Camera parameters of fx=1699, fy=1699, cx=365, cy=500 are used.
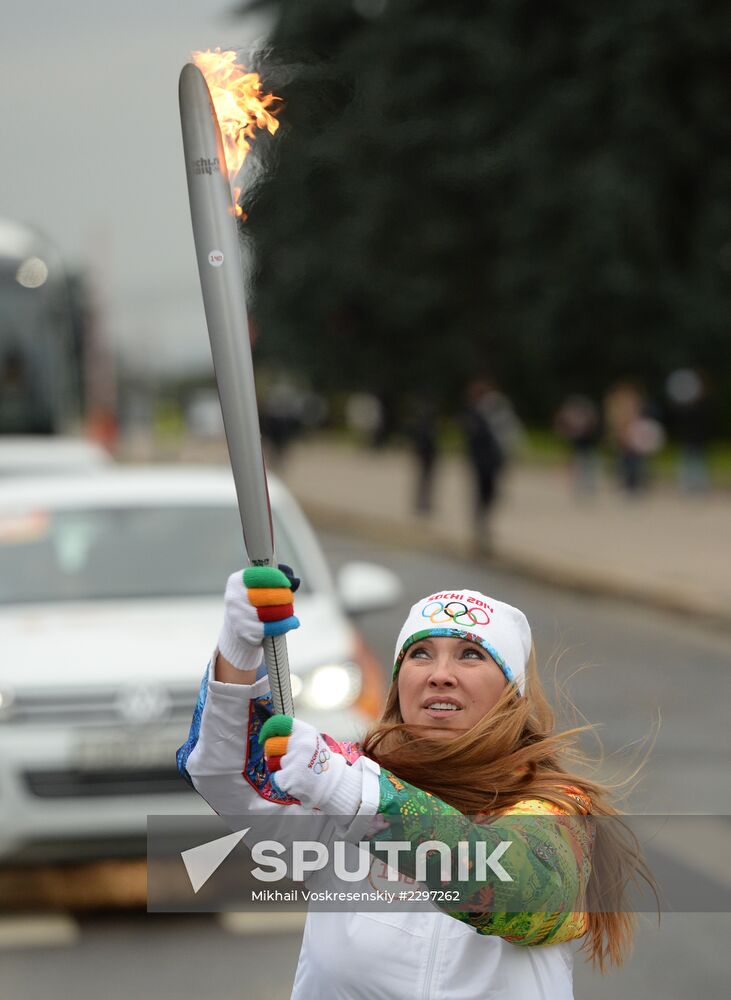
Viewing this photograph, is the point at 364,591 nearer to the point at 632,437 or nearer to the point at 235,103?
the point at 235,103

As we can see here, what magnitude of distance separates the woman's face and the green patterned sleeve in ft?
0.62

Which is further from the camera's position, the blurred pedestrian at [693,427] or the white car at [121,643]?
the blurred pedestrian at [693,427]

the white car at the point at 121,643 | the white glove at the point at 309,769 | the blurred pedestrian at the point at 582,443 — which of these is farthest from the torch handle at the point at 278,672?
the blurred pedestrian at the point at 582,443

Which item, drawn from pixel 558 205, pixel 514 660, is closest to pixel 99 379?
pixel 558 205

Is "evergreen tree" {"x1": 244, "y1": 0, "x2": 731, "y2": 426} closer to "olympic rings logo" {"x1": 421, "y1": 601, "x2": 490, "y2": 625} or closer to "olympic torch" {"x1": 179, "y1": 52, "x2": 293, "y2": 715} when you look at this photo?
"olympic rings logo" {"x1": 421, "y1": 601, "x2": 490, "y2": 625}

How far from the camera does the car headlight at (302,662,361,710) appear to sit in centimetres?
624

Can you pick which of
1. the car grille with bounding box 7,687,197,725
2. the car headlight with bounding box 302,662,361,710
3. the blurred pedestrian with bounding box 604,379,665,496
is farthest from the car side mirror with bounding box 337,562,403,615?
the blurred pedestrian with bounding box 604,379,665,496

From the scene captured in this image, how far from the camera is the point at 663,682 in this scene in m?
11.2

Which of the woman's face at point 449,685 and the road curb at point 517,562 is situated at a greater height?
the woman's face at point 449,685

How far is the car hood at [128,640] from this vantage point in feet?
20.1

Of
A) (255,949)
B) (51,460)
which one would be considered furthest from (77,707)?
(51,460)

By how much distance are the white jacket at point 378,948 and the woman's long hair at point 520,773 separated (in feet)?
0.43

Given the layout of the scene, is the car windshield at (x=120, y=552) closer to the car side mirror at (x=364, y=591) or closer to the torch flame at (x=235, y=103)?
the car side mirror at (x=364, y=591)

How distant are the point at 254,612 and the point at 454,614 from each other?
0.39 metres
